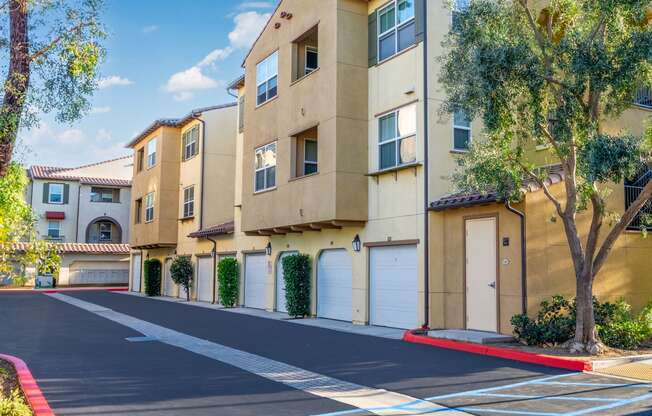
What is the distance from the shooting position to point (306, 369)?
1038cm

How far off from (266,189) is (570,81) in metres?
11.8

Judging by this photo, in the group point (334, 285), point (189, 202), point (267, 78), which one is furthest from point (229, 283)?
point (267, 78)

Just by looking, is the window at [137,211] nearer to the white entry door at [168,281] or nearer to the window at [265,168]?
the white entry door at [168,281]

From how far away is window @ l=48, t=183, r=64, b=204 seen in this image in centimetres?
4947

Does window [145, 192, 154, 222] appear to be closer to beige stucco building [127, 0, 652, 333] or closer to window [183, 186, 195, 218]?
window [183, 186, 195, 218]

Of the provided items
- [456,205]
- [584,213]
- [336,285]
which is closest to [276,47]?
[336,285]

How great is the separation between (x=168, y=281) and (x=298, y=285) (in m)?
16.7

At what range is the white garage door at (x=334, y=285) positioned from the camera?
1819 centimetres

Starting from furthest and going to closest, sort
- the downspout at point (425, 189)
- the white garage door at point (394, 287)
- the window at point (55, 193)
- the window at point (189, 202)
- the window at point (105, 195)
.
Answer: the window at point (105, 195), the window at point (55, 193), the window at point (189, 202), the white garage door at point (394, 287), the downspout at point (425, 189)

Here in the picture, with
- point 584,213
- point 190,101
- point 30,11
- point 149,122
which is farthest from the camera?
point 149,122

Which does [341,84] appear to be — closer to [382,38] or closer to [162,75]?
[382,38]

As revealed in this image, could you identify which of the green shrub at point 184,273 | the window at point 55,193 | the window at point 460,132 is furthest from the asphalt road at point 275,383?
the window at point 55,193

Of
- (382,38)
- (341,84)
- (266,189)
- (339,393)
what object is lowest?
(339,393)

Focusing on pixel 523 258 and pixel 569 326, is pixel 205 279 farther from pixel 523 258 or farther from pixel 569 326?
pixel 569 326
